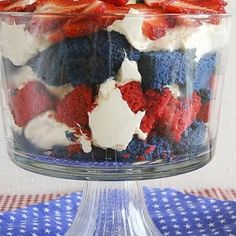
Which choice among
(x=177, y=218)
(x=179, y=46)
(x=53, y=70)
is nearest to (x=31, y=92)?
(x=53, y=70)

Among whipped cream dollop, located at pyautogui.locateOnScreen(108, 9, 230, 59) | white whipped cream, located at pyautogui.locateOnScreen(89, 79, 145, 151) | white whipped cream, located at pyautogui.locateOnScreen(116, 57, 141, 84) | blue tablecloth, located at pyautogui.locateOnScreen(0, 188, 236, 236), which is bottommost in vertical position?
blue tablecloth, located at pyautogui.locateOnScreen(0, 188, 236, 236)

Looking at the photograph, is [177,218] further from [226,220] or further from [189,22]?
[189,22]

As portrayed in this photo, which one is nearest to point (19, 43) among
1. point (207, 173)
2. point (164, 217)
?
point (164, 217)

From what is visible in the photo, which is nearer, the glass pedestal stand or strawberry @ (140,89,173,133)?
strawberry @ (140,89,173,133)

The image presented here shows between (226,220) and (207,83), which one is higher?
(207,83)

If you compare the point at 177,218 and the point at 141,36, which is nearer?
the point at 141,36

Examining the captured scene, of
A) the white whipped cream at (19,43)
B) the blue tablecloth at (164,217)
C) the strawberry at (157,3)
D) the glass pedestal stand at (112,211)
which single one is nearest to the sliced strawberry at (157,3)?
the strawberry at (157,3)

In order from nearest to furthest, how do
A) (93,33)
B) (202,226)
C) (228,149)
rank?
(93,33) < (202,226) < (228,149)

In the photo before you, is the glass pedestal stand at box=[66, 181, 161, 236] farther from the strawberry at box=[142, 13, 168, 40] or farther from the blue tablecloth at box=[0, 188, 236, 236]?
the strawberry at box=[142, 13, 168, 40]

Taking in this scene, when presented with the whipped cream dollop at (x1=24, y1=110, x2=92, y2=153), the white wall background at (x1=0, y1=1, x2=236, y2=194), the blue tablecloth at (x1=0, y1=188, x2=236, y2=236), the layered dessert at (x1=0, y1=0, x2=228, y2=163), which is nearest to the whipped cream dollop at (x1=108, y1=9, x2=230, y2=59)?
the layered dessert at (x1=0, y1=0, x2=228, y2=163)
